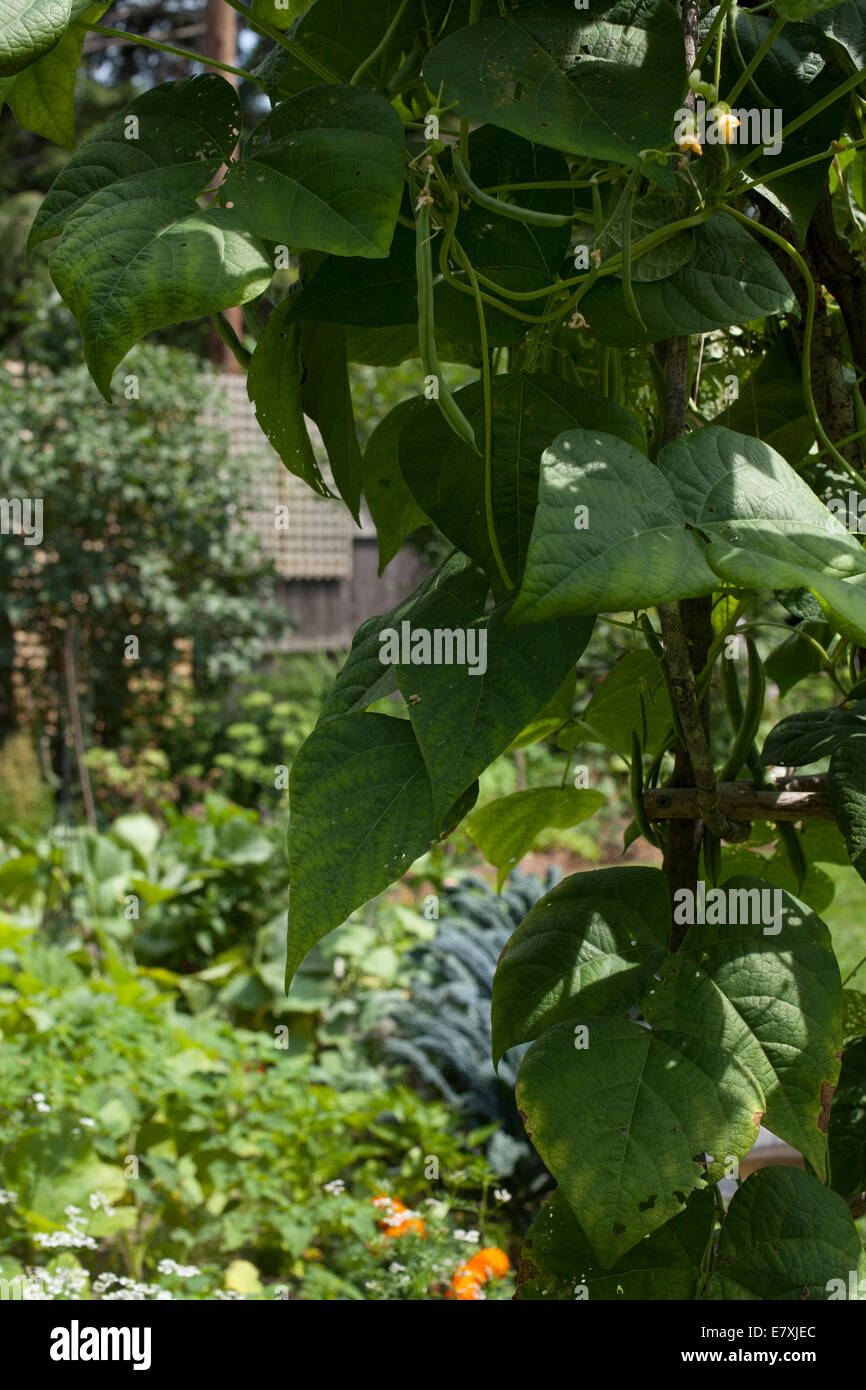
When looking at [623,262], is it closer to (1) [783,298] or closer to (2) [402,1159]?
(1) [783,298]

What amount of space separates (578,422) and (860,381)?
11.7 inches

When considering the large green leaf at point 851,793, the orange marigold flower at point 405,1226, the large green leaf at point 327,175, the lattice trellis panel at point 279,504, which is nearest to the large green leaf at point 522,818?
the large green leaf at point 851,793

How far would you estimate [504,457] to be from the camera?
0.57 meters

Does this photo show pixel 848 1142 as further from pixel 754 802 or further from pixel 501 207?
pixel 501 207

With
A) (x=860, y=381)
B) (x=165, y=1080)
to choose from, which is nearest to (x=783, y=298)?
(x=860, y=381)

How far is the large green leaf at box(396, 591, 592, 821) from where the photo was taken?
505mm

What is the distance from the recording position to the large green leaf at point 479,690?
51 cm

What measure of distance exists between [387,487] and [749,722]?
273 mm

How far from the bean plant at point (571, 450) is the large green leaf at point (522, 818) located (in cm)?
11

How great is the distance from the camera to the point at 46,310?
17.2 feet

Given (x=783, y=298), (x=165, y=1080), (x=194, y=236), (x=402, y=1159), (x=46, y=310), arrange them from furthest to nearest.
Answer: (x=46, y=310)
(x=402, y=1159)
(x=165, y=1080)
(x=783, y=298)
(x=194, y=236)

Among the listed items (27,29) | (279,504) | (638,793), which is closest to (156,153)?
(27,29)

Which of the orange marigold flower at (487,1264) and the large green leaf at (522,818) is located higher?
the large green leaf at (522,818)

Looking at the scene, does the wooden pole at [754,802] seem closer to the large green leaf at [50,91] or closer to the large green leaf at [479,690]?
the large green leaf at [479,690]
